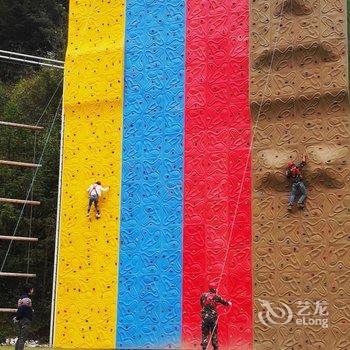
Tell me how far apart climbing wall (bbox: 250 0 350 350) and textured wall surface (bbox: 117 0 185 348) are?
164 centimetres

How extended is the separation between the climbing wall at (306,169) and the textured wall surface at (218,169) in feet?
0.97

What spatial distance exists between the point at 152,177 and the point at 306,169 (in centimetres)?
315

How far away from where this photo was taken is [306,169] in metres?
10.8

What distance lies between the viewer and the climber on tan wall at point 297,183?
35.1ft

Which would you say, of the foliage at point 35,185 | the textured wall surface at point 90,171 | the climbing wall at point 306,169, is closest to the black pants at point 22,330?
the textured wall surface at point 90,171

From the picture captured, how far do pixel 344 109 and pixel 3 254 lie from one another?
38.0 ft

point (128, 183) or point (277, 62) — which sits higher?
point (277, 62)

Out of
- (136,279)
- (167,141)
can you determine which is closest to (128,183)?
(167,141)

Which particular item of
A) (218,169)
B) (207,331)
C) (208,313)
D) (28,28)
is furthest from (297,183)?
(28,28)

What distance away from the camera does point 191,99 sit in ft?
40.4

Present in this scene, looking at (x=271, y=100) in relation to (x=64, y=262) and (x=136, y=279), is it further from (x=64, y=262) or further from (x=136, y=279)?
(x=64, y=262)

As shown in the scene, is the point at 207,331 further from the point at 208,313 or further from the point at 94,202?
the point at 94,202

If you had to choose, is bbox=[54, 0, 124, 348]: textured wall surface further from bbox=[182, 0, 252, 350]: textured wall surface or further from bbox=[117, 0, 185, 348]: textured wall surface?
bbox=[182, 0, 252, 350]: textured wall surface

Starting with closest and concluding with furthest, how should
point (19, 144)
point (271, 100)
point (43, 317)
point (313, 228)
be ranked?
point (313, 228)
point (271, 100)
point (43, 317)
point (19, 144)
